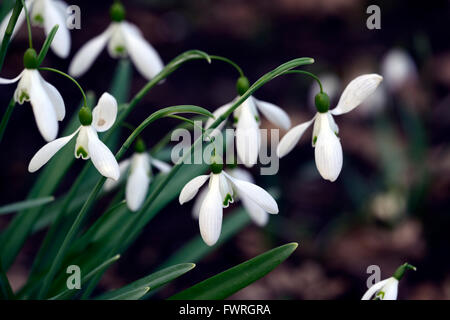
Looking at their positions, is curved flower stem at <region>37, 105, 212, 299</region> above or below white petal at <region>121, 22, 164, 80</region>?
below

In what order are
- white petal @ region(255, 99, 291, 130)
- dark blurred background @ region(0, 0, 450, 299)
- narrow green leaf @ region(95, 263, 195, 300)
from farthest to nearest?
dark blurred background @ region(0, 0, 450, 299)
white petal @ region(255, 99, 291, 130)
narrow green leaf @ region(95, 263, 195, 300)

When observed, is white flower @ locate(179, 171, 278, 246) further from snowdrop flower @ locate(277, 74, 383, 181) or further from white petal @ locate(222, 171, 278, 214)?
snowdrop flower @ locate(277, 74, 383, 181)

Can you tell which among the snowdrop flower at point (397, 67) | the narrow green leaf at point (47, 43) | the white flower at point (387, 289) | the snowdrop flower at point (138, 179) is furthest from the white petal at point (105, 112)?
the snowdrop flower at point (397, 67)

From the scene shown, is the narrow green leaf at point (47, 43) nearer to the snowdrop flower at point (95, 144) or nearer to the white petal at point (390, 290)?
the snowdrop flower at point (95, 144)

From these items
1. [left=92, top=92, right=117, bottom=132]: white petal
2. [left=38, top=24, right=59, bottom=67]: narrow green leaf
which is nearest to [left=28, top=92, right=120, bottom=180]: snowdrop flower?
[left=92, top=92, right=117, bottom=132]: white petal

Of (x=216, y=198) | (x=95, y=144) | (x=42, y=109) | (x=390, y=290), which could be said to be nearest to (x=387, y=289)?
(x=390, y=290)
